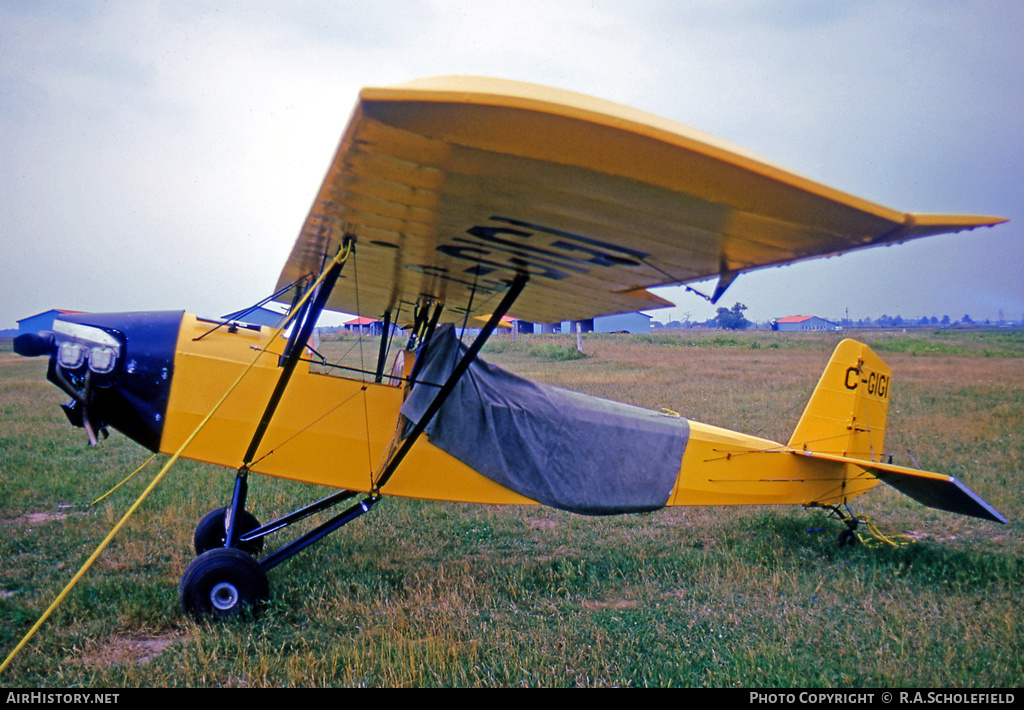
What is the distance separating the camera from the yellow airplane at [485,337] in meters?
1.92

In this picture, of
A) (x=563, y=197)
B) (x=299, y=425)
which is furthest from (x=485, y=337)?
(x=563, y=197)

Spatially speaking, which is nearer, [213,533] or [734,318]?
[213,533]

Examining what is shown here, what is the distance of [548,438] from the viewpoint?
4.77 meters

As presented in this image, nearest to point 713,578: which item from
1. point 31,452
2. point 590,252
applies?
point 590,252

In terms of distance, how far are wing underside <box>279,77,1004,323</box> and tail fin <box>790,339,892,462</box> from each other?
10.0ft

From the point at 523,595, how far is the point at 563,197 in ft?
10.7

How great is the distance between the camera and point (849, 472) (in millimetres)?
5703

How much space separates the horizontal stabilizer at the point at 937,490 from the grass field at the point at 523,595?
0.58 m

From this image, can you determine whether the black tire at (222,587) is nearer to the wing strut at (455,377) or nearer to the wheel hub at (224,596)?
the wheel hub at (224,596)

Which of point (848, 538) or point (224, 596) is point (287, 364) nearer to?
point (224, 596)

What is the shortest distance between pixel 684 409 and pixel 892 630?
833cm

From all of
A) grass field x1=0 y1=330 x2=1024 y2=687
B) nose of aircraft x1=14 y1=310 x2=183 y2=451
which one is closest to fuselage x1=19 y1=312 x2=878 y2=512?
nose of aircraft x1=14 y1=310 x2=183 y2=451

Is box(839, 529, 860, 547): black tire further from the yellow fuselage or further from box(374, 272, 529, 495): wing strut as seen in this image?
box(374, 272, 529, 495): wing strut

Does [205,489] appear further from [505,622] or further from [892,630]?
[892,630]
